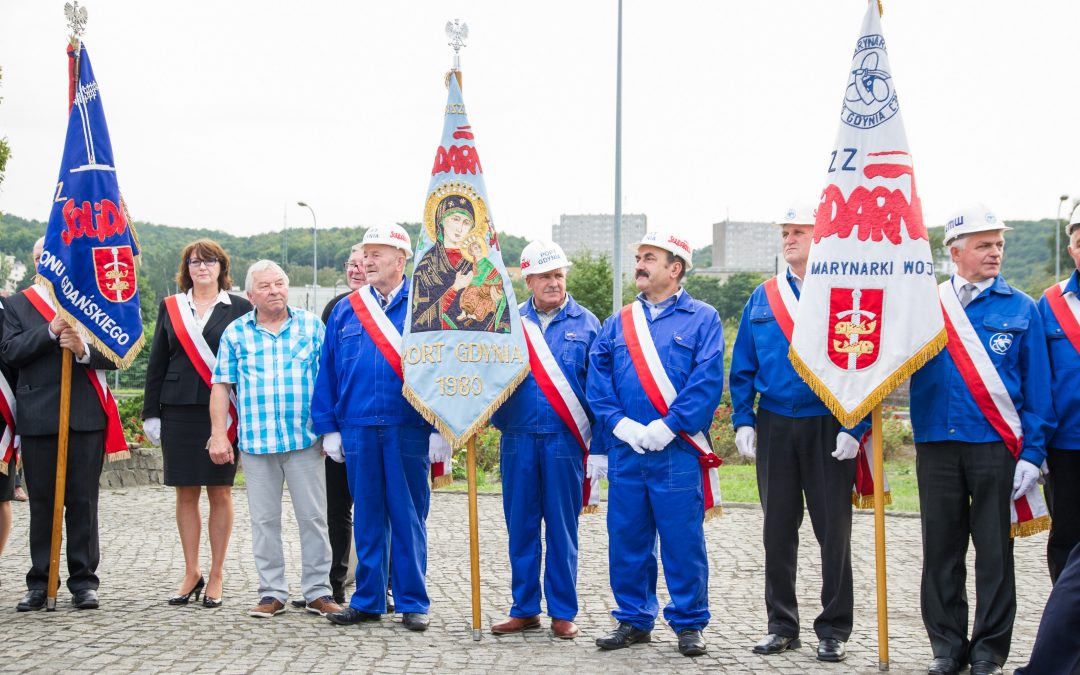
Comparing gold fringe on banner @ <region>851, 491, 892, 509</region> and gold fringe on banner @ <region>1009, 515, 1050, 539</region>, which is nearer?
gold fringe on banner @ <region>1009, 515, 1050, 539</region>

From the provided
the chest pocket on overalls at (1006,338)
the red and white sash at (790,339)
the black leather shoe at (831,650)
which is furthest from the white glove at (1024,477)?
the black leather shoe at (831,650)

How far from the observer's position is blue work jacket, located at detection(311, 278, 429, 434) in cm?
685

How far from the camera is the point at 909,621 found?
7059 millimetres

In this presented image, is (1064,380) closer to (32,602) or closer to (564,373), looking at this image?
(564,373)

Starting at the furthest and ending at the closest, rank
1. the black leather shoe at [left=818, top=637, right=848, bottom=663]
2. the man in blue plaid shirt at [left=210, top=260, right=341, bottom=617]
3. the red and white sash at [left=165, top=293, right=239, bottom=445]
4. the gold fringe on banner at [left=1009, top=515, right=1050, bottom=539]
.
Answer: the red and white sash at [left=165, top=293, right=239, bottom=445], the man in blue plaid shirt at [left=210, top=260, right=341, bottom=617], the black leather shoe at [left=818, top=637, right=848, bottom=663], the gold fringe on banner at [left=1009, top=515, right=1050, bottom=539]

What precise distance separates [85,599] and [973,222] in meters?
5.78

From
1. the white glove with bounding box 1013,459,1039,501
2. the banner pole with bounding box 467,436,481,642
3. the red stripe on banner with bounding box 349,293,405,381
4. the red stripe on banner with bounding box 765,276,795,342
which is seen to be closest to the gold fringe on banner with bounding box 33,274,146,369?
the red stripe on banner with bounding box 349,293,405,381

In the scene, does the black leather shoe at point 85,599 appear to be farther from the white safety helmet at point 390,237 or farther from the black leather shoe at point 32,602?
the white safety helmet at point 390,237

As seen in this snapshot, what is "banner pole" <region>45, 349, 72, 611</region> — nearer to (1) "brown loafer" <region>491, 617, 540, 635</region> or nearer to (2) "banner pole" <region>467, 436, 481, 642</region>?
(2) "banner pole" <region>467, 436, 481, 642</region>

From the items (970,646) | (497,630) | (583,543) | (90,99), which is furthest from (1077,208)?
(90,99)

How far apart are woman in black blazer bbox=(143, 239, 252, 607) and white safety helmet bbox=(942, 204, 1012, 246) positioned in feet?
15.0

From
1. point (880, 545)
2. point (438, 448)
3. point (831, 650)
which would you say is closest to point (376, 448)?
point (438, 448)

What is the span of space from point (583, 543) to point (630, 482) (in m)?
3.50

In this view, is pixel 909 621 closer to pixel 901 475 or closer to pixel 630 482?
pixel 630 482
